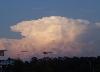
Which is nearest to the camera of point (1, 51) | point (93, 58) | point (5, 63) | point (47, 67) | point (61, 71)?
point (1, 51)

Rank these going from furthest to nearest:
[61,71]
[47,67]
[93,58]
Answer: [93,58] < [61,71] < [47,67]

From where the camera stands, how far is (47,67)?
12319 cm

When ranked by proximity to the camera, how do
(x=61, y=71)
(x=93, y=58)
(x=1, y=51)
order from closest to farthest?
(x=1, y=51) → (x=61, y=71) → (x=93, y=58)

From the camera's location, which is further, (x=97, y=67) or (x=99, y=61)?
(x=99, y=61)

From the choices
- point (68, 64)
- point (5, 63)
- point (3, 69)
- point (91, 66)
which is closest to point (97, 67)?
point (91, 66)

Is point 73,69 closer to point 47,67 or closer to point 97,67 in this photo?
point 97,67

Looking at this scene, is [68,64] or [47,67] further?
[68,64]

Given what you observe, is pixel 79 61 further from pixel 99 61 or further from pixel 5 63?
pixel 5 63

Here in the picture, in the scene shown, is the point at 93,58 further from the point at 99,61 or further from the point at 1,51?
the point at 1,51

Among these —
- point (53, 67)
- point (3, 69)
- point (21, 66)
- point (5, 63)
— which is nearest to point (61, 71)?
point (53, 67)

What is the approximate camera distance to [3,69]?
6176 inches

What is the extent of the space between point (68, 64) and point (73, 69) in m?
5.14

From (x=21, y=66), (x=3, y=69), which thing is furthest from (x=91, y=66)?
(x=3, y=69)

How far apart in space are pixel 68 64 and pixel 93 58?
35.8 ft
